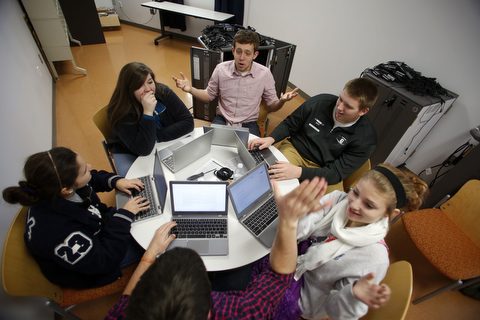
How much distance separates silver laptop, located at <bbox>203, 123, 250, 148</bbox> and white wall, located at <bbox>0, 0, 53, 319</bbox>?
1328mm

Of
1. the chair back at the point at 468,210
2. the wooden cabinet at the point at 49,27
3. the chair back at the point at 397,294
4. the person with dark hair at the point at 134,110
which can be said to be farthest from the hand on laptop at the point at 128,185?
the wooden cabinet at the point at 49,27

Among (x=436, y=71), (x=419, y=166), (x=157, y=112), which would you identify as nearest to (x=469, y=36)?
(x=436, y=71)

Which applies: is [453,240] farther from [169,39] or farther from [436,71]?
[169,39]

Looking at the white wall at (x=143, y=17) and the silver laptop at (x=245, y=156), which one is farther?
the white wall at (x=143, y=17)

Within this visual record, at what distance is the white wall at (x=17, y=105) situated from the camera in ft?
4.65

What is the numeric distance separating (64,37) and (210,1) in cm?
316

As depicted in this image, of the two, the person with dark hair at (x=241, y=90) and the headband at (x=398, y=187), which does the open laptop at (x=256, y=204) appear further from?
the person with dark hair at (x=241, y=90)

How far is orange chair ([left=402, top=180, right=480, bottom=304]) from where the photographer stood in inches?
58.4

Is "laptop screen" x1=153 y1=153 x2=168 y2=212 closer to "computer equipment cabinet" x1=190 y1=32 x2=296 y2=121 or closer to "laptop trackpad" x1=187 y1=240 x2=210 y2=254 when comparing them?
"laptop trackpad" x1=187 y1=240 x2=210 y2=254

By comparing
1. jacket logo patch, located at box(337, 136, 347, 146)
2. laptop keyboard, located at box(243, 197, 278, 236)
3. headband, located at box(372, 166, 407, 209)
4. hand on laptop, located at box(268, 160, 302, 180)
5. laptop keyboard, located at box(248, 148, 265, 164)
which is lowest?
laptop keyboard, located at box(243, 197, 278, 236)

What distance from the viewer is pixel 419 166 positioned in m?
2.71

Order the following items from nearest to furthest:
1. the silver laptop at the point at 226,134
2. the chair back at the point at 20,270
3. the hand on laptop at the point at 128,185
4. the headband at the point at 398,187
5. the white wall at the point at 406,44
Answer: the chair back at the point at 20,270, the headband at the point at 398,187, the hand on laptop at the point at 128,185, the silver laptop at the point at 226,134, the white wall at the point at 406,44

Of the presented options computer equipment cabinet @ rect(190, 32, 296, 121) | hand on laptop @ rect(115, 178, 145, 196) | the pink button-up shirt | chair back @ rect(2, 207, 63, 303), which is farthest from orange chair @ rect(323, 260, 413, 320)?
computer equipment cabinet @ rect(190, 32, 296, 121)

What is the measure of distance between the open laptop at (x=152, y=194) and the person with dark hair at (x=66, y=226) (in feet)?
0.25
